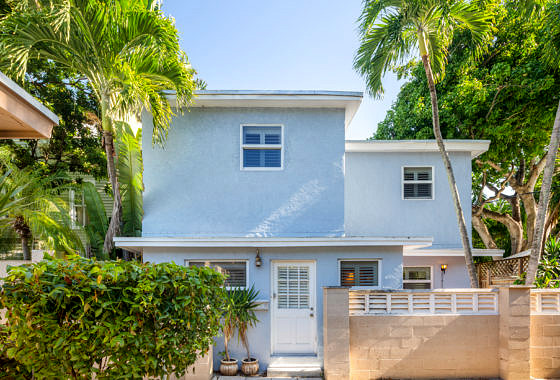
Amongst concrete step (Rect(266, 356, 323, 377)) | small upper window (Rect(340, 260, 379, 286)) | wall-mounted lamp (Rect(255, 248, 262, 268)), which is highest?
wall-mounted lamp (Rect(255, 248, 262, 268))

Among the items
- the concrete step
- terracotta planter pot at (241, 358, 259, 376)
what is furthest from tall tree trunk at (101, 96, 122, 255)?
the concrete step

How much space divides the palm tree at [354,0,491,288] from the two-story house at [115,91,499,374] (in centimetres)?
101

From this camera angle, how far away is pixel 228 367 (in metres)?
8.59

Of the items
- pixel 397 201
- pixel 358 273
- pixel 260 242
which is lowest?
pixel 358 273

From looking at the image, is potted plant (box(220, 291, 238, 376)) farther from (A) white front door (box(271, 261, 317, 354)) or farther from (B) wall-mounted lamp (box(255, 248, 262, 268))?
(A) white front door (box(271, 261, 317, 354))

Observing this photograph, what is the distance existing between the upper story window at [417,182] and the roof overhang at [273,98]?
11.7 ft

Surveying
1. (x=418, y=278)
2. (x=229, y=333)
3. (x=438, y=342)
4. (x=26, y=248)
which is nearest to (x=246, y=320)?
(x=229, y=333)

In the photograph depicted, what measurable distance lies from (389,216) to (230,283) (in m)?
5.55

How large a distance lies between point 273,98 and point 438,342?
6.55 meters

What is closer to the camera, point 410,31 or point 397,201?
point 410,31

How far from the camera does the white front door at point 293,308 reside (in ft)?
30.6

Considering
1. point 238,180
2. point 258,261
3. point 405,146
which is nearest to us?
point 258,261

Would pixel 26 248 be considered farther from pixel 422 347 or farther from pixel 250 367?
pixel 422 347

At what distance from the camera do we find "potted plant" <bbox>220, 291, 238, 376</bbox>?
8469 mm
